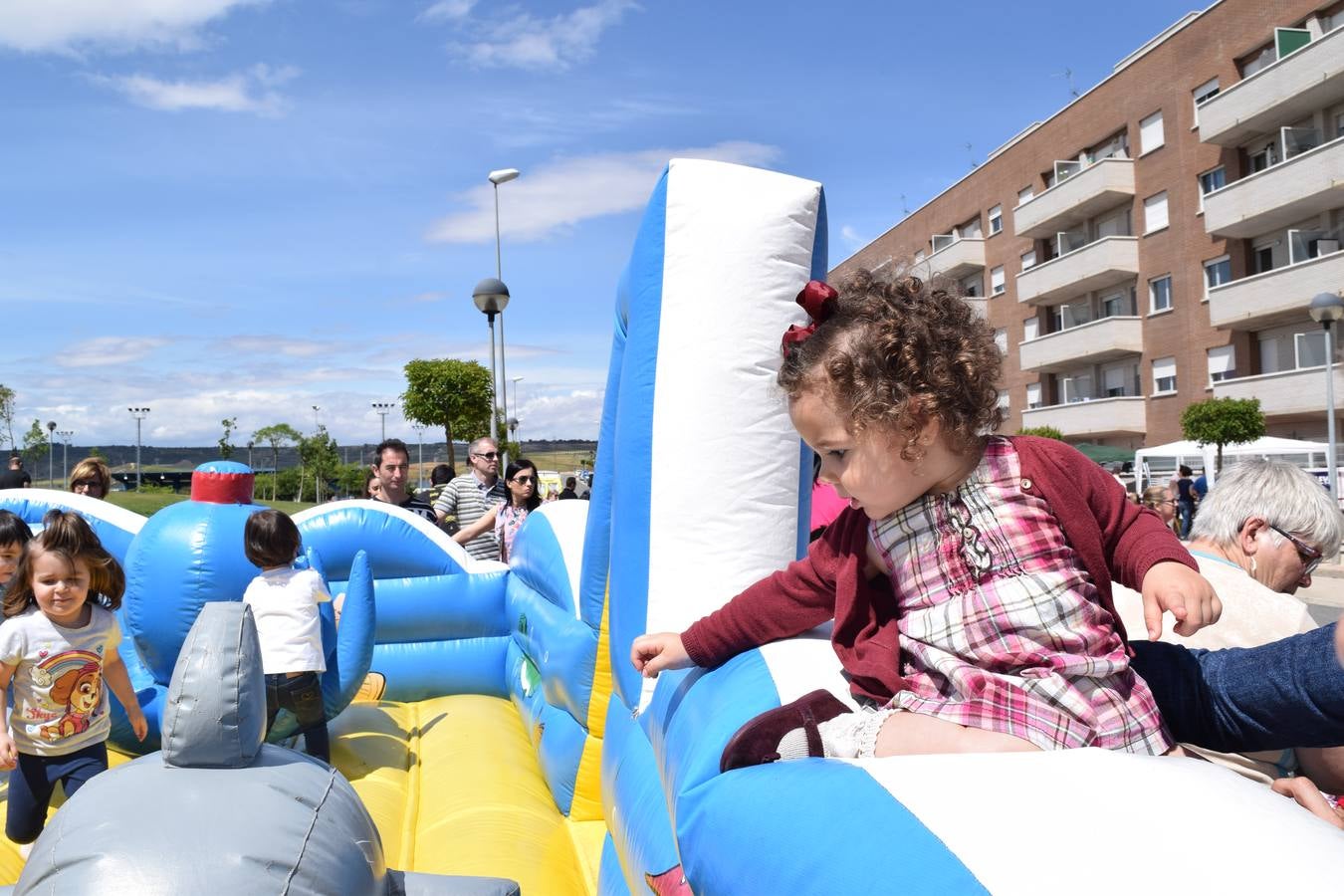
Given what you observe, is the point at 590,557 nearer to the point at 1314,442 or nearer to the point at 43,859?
the point at 43,859

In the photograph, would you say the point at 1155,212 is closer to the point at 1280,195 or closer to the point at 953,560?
the point at 1280,195

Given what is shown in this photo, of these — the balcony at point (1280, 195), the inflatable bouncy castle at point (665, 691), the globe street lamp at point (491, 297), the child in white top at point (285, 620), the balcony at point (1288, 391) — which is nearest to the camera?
the inflatable bouncy castle at point (665, 691)

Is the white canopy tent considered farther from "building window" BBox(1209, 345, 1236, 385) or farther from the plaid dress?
the plaid dress

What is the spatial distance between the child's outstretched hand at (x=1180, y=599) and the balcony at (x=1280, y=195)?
739 inches

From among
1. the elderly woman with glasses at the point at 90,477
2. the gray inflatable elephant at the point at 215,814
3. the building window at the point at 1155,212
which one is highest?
the building window at the point at 1155,212

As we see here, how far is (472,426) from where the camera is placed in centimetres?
2362

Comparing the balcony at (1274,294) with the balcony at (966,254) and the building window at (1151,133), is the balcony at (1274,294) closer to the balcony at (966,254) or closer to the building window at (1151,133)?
the building window at (1151,133)

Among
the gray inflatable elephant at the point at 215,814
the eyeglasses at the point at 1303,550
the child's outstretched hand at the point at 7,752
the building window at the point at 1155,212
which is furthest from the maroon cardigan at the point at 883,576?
the building window at the point at 1155,212

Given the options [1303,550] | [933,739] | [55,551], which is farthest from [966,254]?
[933,739]

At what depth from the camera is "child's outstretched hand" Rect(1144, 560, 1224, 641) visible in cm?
119

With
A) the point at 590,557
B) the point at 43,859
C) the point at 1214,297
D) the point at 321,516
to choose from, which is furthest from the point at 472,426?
the point at 43,859

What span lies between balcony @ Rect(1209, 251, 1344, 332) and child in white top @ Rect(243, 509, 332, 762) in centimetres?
1790

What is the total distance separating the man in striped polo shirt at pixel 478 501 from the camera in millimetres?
5578

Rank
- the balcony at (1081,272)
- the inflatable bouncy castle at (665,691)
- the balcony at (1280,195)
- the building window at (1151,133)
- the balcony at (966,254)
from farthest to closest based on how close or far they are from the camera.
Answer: the balcony at (966,254)
the balcony at (1081,272)
the building window at (1151,133)
the balcony at (1280,195)
the inflatable bouncy castle at (665,691)
